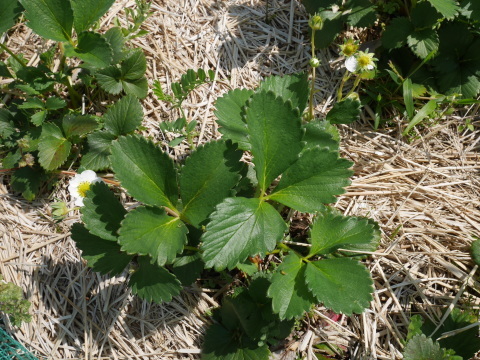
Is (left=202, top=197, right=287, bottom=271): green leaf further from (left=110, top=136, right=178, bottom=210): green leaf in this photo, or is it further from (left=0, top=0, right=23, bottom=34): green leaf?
(left=0, top=0, right=23, bottom=34): green leaf

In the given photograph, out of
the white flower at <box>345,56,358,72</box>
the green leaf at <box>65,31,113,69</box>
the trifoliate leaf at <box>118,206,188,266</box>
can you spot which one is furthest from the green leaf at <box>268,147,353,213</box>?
the green leaf at <box>65,31,113,69</box>

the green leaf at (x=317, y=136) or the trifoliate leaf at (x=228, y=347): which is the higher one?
the green leaf at (x=317, y=136)

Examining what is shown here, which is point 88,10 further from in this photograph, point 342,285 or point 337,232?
point 342,285

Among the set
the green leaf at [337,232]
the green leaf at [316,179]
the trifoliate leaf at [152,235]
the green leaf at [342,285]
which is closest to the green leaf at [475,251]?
the green leaf at [337,232]

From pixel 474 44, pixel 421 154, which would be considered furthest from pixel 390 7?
pixel 421 154

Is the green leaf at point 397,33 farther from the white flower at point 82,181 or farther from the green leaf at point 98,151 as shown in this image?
the white flower at point 82,181
